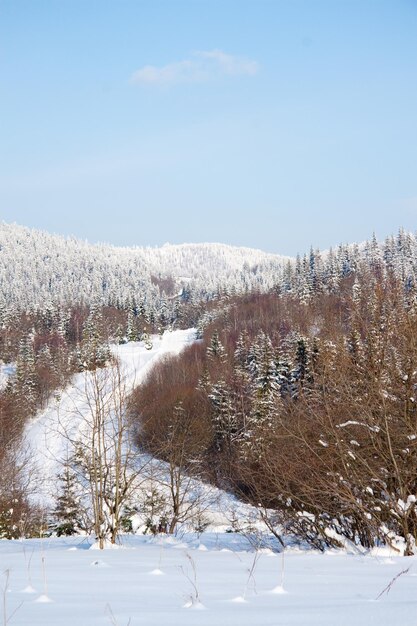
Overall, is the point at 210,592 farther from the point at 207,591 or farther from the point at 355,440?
the point at 355,440

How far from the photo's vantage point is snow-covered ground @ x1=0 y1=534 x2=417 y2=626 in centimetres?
281

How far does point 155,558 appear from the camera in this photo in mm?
6004

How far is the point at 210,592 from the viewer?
3723 mm

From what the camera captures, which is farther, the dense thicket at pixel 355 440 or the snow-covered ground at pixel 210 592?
the dense thicket at pixel 355 440

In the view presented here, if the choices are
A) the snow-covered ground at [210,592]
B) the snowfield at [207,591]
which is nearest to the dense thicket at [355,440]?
the snowfield at [207,591]

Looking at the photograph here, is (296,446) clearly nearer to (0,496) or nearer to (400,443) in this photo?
(400,443)

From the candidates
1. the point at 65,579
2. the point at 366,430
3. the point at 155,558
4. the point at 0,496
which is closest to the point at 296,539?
the point at 366,430

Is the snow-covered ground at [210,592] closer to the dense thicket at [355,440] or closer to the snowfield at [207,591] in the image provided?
the snowfield at [207,591]

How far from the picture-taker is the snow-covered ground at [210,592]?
2.81 metres

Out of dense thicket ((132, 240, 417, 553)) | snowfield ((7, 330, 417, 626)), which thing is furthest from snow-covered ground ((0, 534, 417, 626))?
dense thicket ((132, 240, 417, 553))

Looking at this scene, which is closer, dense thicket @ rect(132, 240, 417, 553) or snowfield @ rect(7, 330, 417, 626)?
snowfield @ rect(7, 330, 417, 626)

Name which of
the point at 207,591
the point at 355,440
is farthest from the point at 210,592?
the point at 355,440

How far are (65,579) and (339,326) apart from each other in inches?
256

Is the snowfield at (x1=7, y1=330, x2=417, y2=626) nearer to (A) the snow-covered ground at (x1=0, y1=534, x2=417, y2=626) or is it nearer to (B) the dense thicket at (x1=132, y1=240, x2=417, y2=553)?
(A) the snow-covered ground at (x1=0, y1=534, x2=417, y2=626)
